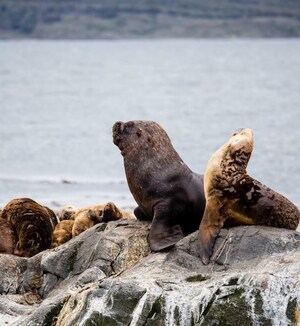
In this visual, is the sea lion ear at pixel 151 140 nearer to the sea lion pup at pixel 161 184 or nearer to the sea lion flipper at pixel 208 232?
the sea lion pup at pixel 161 184

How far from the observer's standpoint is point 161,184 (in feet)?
31.8

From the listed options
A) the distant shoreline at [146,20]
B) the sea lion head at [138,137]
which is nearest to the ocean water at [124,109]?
the sea lion head at [138,137]

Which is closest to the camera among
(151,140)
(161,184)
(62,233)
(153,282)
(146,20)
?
(153,282)

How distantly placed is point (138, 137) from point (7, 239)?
160cm

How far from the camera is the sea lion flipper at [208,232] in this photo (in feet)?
28.5

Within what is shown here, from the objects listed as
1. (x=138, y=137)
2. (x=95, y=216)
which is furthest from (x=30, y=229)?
(x=138, y=137)

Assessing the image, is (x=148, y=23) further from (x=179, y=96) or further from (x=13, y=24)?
(x=179, y=96)

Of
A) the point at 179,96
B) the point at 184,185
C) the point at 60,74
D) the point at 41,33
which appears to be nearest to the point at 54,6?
the point at 41,33

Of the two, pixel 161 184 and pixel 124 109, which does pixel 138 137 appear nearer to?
pixel 161 184

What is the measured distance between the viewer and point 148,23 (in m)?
146

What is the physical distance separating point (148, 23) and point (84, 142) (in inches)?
4369

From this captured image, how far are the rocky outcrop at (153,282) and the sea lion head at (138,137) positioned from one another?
0.74 metres

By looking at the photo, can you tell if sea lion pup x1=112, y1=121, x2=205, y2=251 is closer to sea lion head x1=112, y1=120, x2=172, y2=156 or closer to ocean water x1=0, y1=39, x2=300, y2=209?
sea lion head x1=112, y1=120, x2=172, y2=156

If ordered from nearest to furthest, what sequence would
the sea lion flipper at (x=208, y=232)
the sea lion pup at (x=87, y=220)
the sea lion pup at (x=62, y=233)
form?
the sea lion flipper at (x=208, y=232) → the sea lion pup at (x=87, y=220) → the sea lion pup at (x=62, y=233)
